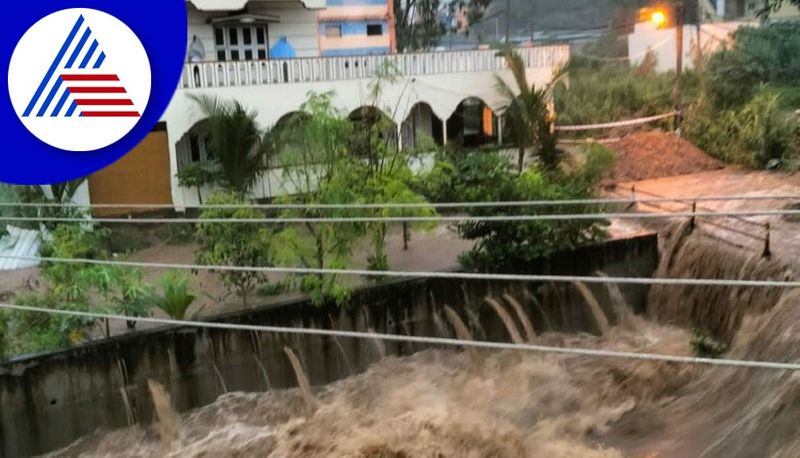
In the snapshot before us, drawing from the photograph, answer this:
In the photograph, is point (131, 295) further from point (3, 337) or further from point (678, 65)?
point (678, 65)

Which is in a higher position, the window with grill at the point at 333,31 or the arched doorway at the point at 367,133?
the window with grill at the point at 333,31

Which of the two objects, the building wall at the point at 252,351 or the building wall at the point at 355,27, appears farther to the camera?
the building wall at the point at 355,27

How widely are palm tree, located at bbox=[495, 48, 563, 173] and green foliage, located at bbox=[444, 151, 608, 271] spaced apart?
3150mm

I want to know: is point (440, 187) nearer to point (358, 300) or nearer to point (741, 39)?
point (358, 300)

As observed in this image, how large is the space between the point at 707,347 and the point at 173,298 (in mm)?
6790

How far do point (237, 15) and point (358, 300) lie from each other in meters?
7.90

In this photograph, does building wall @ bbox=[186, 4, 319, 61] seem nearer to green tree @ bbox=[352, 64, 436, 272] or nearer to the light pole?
green tree @ bbox=[352, 64, 436, 272]

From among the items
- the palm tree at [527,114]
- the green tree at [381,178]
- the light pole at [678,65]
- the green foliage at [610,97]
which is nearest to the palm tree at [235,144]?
the green tree at [381,178]

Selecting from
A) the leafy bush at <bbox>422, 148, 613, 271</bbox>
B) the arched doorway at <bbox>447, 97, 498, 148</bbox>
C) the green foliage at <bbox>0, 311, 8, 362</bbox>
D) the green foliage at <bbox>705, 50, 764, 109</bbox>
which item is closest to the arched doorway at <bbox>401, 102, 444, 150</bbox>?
the arched doorway at <bbox>447, 97, 498, 148</bbox>

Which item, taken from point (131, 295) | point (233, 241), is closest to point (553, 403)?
point (233, 241)

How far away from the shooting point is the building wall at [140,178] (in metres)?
14.1

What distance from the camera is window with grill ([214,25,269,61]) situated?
1572cm

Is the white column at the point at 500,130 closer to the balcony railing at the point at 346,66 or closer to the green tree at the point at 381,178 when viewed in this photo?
the balcony railing at the point at 346,66

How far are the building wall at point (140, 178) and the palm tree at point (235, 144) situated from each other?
5.12 feet
